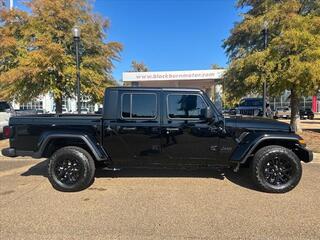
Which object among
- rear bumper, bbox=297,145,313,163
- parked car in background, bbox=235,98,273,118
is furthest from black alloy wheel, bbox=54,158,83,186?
parked car in background, bbox=235,98,273,118

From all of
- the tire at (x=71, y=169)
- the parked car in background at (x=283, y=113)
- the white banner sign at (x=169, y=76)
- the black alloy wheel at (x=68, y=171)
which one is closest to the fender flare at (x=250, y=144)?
the tire at (x=71, y=169)

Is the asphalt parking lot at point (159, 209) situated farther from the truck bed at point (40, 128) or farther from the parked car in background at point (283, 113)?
the parked car in background at point (283, 113)

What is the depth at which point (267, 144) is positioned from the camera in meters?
6.25

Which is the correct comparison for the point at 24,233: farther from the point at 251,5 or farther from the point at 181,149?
the point at 251,5

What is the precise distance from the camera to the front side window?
6270mm

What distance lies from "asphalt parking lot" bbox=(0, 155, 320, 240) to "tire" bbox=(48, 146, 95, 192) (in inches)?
7.0

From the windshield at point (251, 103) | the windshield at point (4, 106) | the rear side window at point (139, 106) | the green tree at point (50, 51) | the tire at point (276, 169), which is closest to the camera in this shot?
the tire at point (276, 169)

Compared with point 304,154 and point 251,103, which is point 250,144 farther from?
point 251,103

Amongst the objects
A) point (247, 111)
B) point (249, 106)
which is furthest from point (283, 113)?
point (247, 111)

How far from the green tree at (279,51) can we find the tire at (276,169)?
5.89 metres

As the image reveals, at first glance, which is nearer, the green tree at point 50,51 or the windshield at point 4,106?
the green tree at point 50,51

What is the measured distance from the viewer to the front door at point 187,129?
6246mm

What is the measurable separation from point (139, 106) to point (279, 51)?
8182 millimetres

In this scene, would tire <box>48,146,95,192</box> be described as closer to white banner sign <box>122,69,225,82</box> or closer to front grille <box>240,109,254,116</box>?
Result: front grille <box>240,109,254,116</box>
